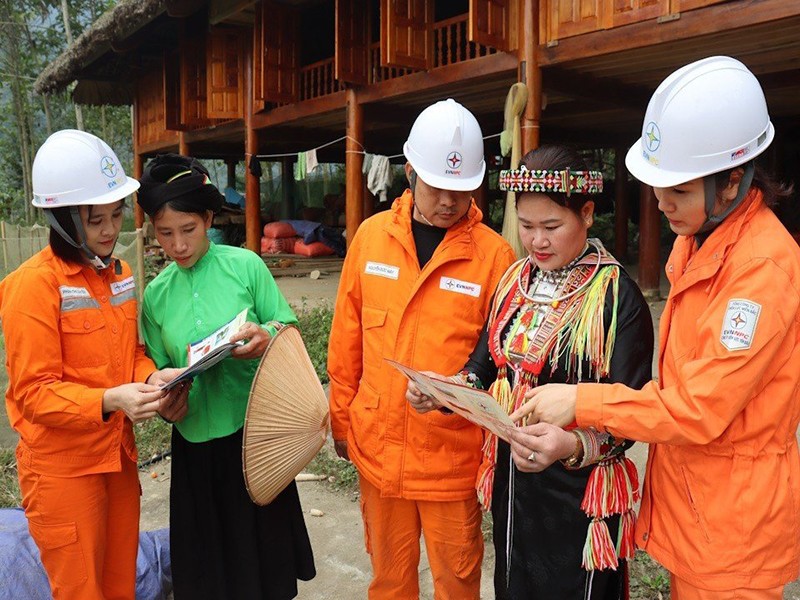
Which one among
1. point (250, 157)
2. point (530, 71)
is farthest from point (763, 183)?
point (250, 157)

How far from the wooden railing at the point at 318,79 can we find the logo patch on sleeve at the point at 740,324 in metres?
7.97

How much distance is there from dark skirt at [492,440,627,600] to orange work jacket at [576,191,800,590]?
0.85ft

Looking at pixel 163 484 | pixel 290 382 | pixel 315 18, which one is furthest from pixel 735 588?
pixel 315 18

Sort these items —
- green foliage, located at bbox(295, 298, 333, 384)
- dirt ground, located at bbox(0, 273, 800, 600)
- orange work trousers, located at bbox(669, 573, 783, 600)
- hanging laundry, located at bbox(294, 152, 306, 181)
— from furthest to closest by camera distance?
1. hanging laundry, located at bbox(294, 152, 306, 181)
2. green foliage, located at bbox(295, 298, 333, 384)
3. dirt ground, located at bbox(0, 273, 800, 600)
4. orange work trousers, located at bbox(669, 573, 783, 600)

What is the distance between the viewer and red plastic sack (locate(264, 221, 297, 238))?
48.2 feet

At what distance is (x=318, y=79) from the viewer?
29.1 ft

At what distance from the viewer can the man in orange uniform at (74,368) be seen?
6.18 ft

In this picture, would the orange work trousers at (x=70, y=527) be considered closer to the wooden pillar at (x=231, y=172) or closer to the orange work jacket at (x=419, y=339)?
the orange work jacket at (x=419, y=339)

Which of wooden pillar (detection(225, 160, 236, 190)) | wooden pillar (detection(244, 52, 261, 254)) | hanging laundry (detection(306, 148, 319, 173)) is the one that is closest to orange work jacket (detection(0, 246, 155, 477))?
wooden pillar (detection(244, 52, 261, 254))

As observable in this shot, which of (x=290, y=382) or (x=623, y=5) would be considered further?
(x=623, y=5)

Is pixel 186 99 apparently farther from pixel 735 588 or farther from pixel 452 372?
pixel 735 588

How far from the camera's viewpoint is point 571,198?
1.69m

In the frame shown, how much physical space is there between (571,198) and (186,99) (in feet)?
35.7

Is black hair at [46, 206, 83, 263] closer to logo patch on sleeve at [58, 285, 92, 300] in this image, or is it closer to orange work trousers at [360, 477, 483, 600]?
logo patch on sleeve at [58, 285, 92, 300]
